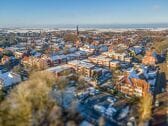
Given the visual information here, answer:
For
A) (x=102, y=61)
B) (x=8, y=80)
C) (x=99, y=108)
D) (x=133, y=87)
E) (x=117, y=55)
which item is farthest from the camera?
(x=117, y=55)

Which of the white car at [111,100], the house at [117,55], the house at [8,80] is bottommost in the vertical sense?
the white car at [111,100]

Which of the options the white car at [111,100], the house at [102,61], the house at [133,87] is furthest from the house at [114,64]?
the white car at [111,100]

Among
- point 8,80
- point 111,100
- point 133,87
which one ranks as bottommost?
point 111,100

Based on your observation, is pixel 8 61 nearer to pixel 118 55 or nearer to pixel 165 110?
pixel 118 55

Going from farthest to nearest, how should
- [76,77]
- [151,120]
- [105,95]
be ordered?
[76,77] → [105,95] → [151,120]

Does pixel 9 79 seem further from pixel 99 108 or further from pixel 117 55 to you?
pixel 117 55

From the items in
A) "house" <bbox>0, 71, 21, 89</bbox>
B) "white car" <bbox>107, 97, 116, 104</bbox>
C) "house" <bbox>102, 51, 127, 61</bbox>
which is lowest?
"white car" <bbox>107, 97, 116, 104</bbox>

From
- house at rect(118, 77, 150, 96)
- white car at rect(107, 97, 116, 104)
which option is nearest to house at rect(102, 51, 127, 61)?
house at rect(118, 77, 150, 96)

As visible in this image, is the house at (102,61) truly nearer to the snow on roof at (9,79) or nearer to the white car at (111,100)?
the snow on roof at (9,79)

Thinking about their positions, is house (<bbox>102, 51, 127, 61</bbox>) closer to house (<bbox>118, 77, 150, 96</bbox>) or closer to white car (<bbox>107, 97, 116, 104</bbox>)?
house (<bbox>118, 77, 150, 96</bbox>)

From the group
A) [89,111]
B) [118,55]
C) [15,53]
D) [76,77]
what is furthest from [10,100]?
[15,53]

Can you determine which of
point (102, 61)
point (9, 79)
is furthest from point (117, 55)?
point (9, 79)
